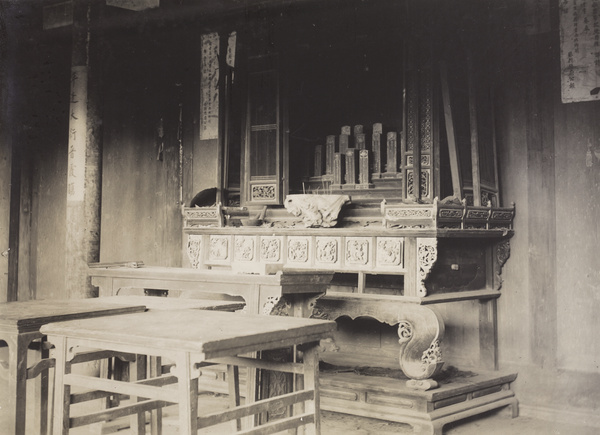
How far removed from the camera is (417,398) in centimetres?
373

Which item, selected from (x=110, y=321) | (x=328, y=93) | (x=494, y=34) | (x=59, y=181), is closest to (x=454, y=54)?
(x=494, y=34)

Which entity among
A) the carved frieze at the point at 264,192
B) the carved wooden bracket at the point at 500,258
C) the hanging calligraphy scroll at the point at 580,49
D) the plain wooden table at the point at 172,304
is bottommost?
the plain wooden table at the point at 172,304

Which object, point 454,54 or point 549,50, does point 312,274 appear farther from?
point 549,50

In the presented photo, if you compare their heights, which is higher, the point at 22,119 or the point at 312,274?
the point at 22,119

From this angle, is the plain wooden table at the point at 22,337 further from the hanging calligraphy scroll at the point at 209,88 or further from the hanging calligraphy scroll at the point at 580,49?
the hanging calligraphy scroll at the point at 209,88

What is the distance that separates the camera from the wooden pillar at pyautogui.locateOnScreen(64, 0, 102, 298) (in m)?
→ 4.83

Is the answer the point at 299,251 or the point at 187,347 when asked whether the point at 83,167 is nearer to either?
the point at 299,251

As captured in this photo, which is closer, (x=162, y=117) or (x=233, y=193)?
(x=233, y=193)

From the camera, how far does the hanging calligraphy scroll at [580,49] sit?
4.13m

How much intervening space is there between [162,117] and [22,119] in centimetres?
197

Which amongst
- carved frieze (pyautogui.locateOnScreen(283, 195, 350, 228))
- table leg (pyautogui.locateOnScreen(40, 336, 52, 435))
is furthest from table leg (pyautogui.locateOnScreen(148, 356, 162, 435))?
carved frieze (pyautogui.locateOnScreen(283, 195, 350, 228))

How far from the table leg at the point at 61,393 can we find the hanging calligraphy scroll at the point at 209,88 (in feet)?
12.4

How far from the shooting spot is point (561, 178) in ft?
14.0

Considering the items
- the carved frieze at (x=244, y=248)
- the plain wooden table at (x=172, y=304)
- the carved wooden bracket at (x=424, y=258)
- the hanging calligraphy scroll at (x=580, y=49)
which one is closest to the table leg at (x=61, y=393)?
the plain wooden table at (x=172, y=304)
